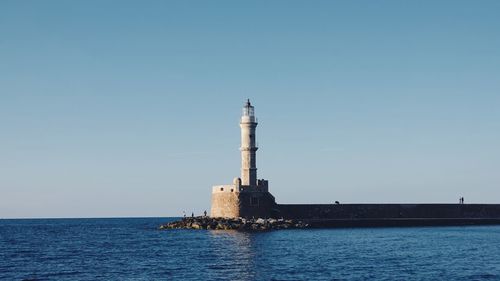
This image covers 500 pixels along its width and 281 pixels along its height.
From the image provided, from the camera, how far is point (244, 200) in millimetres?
69625

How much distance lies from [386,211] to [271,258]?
3532 cm

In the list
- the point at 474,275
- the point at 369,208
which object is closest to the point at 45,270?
the point at 474,275

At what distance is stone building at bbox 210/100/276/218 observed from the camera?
69.2 m

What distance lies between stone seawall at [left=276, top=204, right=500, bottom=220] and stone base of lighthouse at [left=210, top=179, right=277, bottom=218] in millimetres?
2326

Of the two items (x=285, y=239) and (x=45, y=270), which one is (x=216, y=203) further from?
(x=45, y=270)

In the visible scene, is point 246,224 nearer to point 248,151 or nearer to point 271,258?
point 248,151

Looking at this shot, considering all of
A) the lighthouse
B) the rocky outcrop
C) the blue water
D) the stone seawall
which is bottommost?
the blue water

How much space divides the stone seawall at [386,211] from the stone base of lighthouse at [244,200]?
2.33 meters

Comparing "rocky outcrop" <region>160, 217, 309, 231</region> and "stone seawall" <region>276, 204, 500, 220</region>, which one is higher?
"stone seawall" <region>276, 204, 500, 220</region>

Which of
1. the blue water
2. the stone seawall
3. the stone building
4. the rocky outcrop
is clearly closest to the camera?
the blue water

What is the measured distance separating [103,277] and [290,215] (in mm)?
39366

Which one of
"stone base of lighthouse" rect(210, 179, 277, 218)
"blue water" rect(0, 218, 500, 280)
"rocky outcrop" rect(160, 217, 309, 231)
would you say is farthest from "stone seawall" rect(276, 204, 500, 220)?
"blue water" rect(0, 218, 500, 280)

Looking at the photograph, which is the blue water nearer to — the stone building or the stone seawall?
the stone building

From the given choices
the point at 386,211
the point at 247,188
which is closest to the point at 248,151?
the point at 247,188
